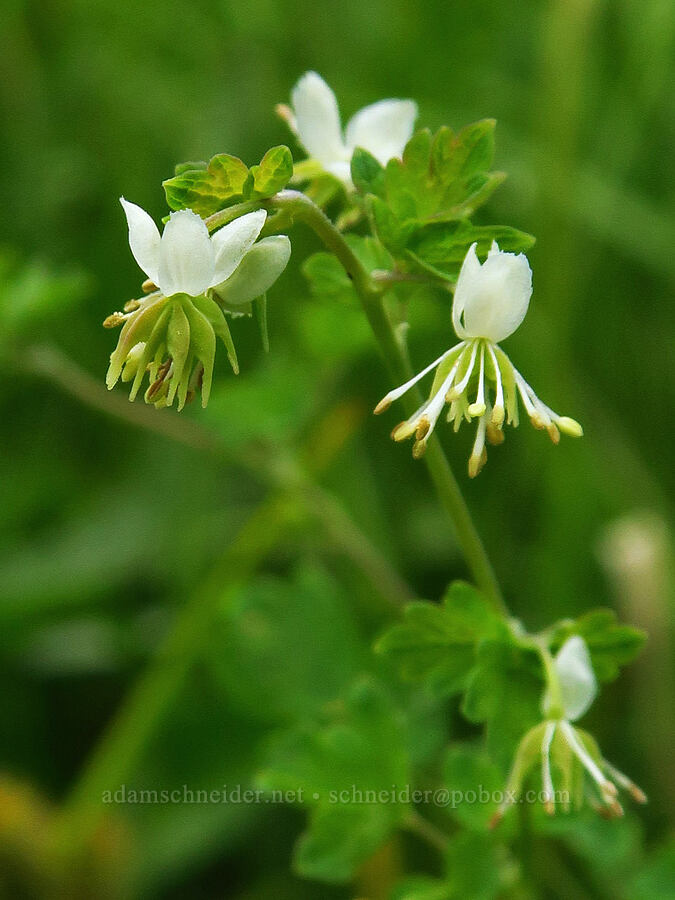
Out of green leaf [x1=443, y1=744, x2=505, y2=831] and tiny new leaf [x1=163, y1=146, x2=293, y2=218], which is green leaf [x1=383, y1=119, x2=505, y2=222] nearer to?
tiny new leaf [x1=163, y1=146, x2=293, y2=218]

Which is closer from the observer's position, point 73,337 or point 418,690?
point 418,690

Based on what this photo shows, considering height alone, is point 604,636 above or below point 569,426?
below

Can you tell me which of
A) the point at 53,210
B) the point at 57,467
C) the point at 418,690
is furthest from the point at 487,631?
the point at 53,210

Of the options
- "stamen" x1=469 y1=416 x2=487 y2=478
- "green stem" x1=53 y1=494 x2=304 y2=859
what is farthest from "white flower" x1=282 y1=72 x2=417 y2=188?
"green stem" x1=53 y1=494 x2=304 y2=859

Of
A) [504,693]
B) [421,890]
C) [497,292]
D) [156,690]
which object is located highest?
[497,292]

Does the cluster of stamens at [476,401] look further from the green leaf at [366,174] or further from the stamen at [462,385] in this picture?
the green leaf at [366,174]

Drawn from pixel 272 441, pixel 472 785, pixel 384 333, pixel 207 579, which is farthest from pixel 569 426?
pixel 207 579

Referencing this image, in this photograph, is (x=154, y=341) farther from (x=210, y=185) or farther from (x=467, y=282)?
(x=467, y=282)

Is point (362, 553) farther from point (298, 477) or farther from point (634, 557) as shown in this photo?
point (634, 557)
